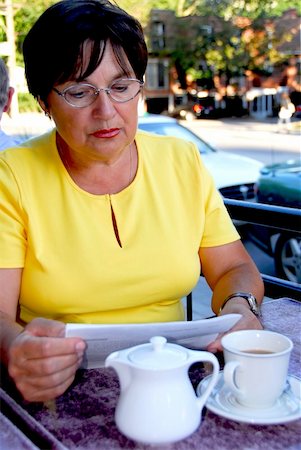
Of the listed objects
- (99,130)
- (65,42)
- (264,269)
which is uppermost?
(65,42)

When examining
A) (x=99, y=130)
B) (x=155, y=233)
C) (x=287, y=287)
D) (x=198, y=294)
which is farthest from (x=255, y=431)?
(x=198, y=294)

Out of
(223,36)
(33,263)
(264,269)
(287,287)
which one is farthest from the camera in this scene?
(223,36)

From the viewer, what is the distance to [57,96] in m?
1.52

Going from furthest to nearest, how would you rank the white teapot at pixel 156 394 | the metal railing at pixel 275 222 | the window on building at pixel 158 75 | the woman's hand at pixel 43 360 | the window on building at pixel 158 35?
the window on building at pixel 158 75 < the window on building at pixel 158 35 < the metal railing at pixel 275 222 < the woman's hand at pixel 43 360 < the white teapot at pixel 156 394

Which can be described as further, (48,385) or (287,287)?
(287,287)

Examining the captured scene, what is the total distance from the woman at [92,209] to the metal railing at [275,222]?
456 millimetres

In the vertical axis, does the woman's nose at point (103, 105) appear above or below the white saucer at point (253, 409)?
above

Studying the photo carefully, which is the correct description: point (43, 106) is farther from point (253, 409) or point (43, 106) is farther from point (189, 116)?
point (189, 116)

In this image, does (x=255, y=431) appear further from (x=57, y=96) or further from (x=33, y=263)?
(x=57, y=96)

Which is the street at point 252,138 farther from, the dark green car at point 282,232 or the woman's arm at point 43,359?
the woman's arm at point 43,359

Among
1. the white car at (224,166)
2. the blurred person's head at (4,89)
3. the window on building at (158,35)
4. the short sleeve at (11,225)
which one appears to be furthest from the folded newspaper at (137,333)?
the window on building at (158,35)

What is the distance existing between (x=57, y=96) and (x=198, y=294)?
3.29 metres

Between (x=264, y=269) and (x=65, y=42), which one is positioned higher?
(x=65, y=42)

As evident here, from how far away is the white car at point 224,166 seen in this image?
687cm
